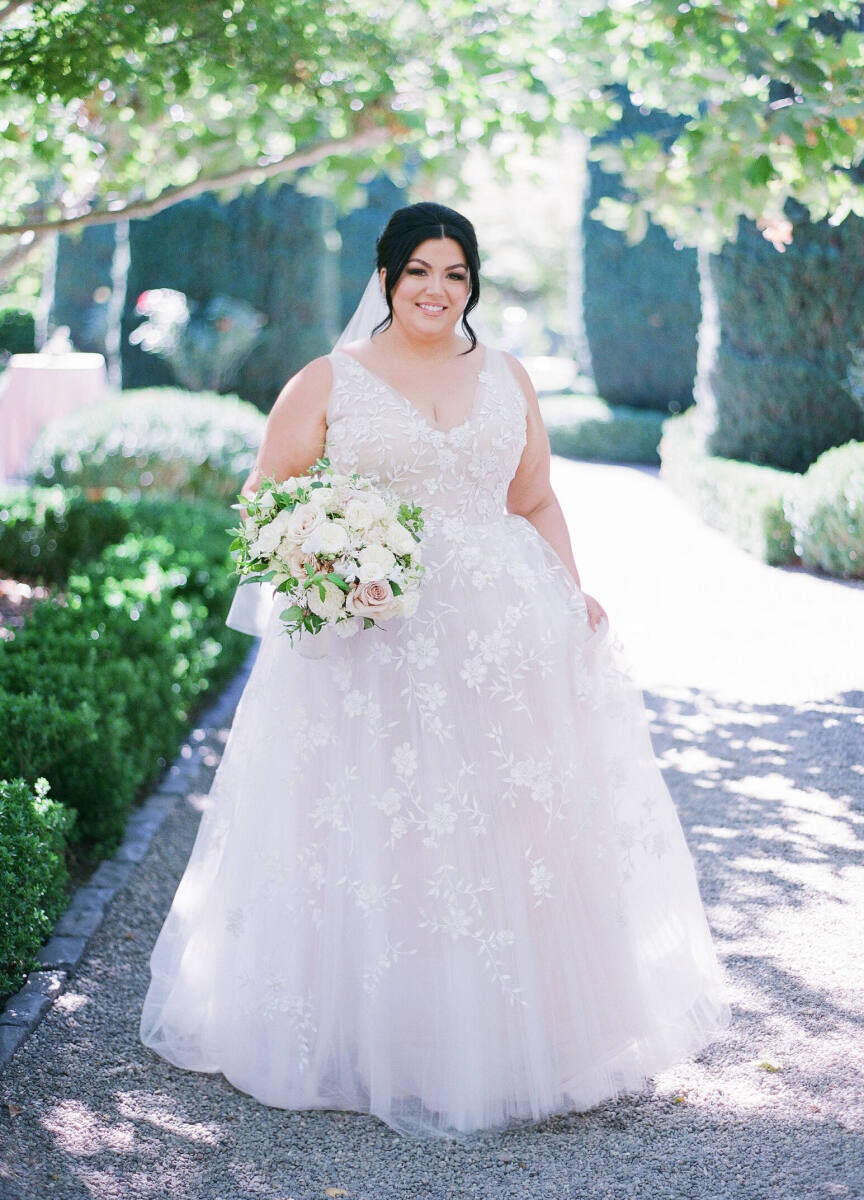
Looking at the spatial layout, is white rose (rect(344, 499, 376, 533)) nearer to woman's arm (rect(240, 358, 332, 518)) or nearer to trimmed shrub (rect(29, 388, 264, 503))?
woman's arm (rect(240, 358, 332, 518))

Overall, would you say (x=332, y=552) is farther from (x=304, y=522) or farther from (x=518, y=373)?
(x=518, y=373)

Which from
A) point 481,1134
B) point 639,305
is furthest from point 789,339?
point 481,1134

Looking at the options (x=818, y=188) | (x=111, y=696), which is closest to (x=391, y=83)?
(x=818, y=188)

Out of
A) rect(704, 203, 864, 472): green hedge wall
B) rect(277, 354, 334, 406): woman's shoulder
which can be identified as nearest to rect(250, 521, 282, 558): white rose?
rect(277, 354, 334, 406): woman's shoulder

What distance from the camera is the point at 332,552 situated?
2.89 metres

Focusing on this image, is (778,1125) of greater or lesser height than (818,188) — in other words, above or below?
below

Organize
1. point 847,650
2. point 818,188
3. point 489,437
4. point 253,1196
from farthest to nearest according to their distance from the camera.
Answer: point 847,650 → point 818,188 → point 489,437 → point 253,1196

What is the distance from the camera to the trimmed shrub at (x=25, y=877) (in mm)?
3621

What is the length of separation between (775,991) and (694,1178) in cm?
100

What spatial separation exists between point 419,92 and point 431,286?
478 centimetres

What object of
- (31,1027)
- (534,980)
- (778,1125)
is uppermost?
(534,980)

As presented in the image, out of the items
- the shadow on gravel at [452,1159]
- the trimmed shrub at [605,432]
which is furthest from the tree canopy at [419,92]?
the trimmed shrub at [605,432]

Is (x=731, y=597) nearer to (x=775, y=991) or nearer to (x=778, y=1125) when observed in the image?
(x=775, y=991)

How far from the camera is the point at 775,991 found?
3732 mm
